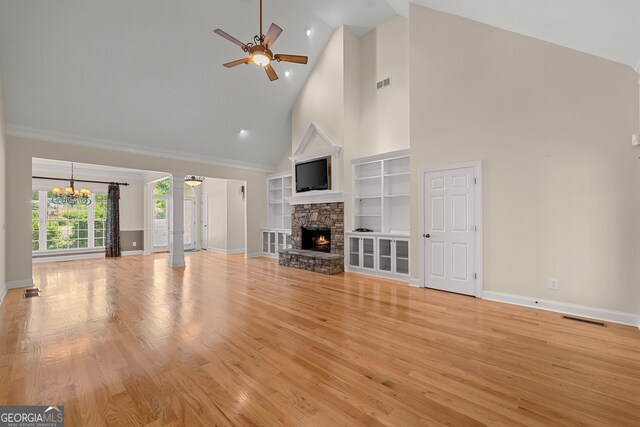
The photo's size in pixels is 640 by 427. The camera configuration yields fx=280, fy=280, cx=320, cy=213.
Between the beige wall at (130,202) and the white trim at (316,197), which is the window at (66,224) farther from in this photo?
the white trim at (316,197)

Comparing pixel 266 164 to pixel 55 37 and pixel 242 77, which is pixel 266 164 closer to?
pixel 242 77

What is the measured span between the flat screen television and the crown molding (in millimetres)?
2154

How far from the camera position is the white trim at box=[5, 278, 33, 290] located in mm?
4969

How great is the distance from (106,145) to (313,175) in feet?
14.9

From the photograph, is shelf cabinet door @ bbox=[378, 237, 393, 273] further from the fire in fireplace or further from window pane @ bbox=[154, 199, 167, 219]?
window pane @ bbox=[154, 199, 167, 219]

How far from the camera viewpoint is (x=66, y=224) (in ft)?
28.2

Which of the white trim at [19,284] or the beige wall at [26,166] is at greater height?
the beige wall at [26,166]

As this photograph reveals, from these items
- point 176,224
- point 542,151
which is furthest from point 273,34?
point 176,224

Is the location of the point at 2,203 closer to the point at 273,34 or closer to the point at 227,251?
the point at 273,34

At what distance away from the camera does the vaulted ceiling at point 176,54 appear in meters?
3.27

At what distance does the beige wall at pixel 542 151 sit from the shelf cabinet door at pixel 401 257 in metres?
1.44

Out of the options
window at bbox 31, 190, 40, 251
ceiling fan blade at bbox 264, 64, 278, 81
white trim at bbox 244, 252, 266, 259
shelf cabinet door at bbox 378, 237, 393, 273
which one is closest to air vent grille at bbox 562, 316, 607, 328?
shelf cabinet door at bbox 378, 237, 393, 273

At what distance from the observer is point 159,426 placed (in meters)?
1.69

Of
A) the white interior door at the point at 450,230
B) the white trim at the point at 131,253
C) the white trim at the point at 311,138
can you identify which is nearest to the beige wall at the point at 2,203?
the white trim at the point at 131,253
